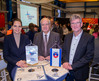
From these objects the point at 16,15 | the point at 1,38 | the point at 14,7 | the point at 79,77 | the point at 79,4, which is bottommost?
the point at 79,77

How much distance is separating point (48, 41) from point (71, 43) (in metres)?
0.47

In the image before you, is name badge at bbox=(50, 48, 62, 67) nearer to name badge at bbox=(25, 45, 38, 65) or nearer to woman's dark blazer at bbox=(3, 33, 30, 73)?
name badge at bbox=(25, 45, 38, 65)

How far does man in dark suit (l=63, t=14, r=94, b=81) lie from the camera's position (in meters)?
1.54

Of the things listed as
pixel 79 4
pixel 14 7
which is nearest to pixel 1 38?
pixel 14 7

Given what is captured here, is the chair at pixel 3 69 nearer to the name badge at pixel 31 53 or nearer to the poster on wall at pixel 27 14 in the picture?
the name badge at pixel 31 53

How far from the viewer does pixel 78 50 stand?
1561 millimetres

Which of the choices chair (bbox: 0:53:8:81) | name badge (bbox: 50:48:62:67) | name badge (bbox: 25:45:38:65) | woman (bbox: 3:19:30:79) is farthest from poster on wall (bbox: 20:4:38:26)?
name badge (bbox: 50:48:62:67)

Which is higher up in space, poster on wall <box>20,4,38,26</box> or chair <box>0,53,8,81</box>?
poster on wall <box>20,4,38,26</box>

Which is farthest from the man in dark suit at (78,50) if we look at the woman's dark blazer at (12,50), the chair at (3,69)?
the chair at (3,69)

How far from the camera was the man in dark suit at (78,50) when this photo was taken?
1.54 m

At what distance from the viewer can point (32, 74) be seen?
52.1 inches

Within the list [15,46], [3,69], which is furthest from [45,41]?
[3,69]

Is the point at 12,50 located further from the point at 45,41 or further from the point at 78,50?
the point at 78,50

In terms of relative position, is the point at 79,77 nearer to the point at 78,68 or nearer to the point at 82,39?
the point at 78,68
